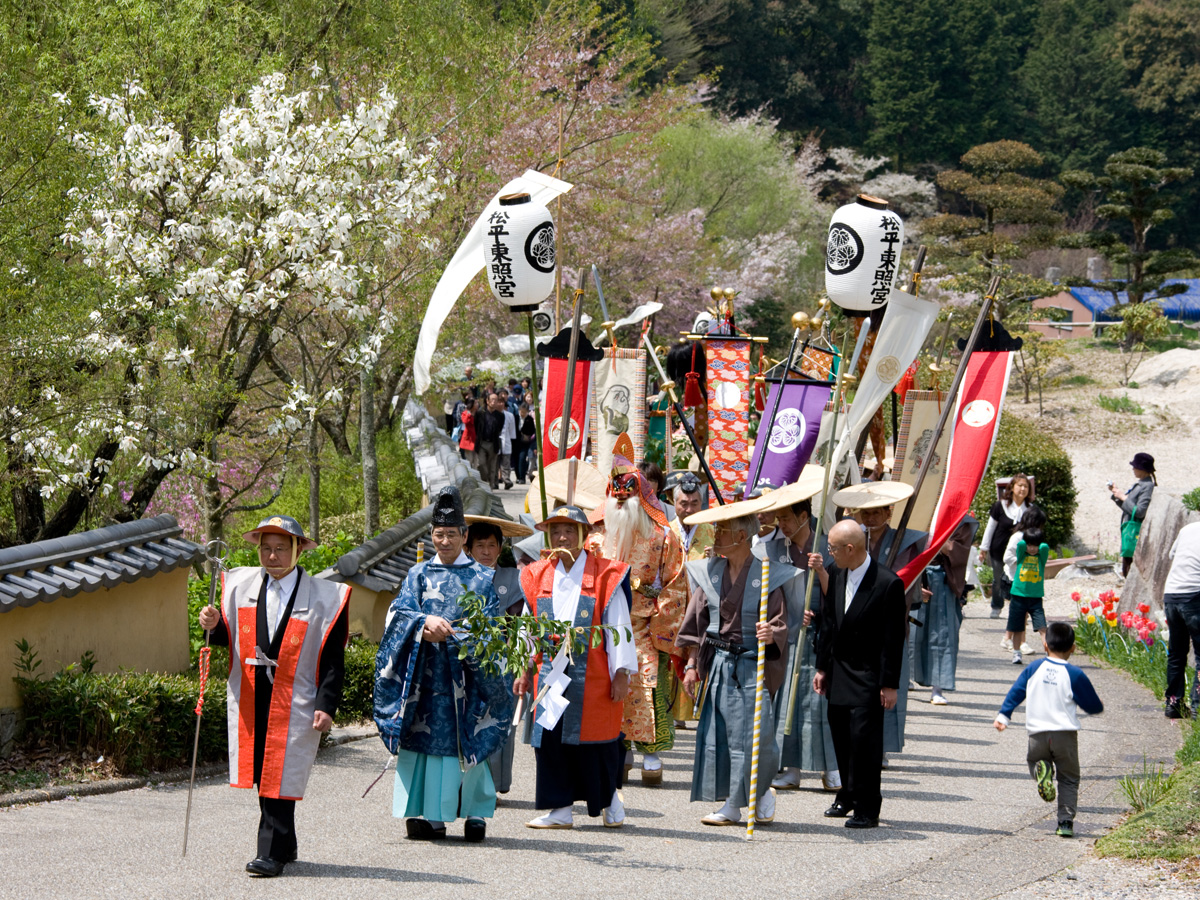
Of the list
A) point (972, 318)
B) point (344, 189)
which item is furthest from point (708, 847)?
point (972, 318)

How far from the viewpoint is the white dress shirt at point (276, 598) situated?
19.9 feet

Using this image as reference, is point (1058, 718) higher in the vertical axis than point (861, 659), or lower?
lower

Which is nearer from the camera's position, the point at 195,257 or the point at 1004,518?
the point at 195,257

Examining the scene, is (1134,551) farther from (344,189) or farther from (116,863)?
(116,863)

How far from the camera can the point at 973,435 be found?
8906 mm

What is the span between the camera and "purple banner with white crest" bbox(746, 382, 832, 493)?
977 cm

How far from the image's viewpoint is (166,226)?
10.5 meters

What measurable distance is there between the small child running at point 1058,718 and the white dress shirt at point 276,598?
135 inches

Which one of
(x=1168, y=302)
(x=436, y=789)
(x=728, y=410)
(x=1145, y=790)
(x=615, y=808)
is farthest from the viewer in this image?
(x=1168, y=302)

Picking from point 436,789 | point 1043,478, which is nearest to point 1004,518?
point 1043,478

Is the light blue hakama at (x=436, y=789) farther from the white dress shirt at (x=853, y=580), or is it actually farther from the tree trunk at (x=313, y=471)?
the tree trunk at (x=313, y=471)

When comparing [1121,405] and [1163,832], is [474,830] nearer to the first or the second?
[1163,832]

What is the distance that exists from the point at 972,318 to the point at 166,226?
83.4 ft

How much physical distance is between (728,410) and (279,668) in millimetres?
5744
